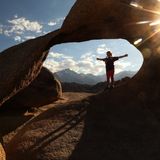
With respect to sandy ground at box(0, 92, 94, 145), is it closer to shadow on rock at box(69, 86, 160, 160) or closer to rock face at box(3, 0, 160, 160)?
rock face at box(3, 0, 160, 160)

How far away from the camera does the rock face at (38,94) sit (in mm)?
24281

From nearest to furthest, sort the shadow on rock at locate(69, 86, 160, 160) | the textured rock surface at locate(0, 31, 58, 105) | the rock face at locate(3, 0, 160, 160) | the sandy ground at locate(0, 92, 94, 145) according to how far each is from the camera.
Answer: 1. the shadow on rock at locate(69, 86, 160, 160)
2. the rock face at locate(3, 0, 160, 160)
3. the textured rock surface at locate(0, 31, 58, 105)
4. the sandy ground at locate(0, 92, 94, 145)

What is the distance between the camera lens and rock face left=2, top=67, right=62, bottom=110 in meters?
24.3

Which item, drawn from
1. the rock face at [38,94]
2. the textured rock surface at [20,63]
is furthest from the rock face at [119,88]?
the rock face at [38,94]

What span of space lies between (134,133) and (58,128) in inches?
137

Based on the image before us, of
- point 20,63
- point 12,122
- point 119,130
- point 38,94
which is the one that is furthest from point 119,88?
point 38,94

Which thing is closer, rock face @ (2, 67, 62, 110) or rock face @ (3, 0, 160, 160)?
rock face @ (3, 0, 160, 160)

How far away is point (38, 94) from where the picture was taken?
25875mm

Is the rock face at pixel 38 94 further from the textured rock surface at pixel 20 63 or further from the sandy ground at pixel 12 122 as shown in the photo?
the textured rock surface at pixel 20 63

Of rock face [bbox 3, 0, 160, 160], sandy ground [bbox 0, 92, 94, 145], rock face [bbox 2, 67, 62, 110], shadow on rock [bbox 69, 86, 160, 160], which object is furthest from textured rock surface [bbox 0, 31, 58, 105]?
rock face [bbox 2, 67, 62, 110]

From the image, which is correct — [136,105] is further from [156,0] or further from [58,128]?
[156,0]

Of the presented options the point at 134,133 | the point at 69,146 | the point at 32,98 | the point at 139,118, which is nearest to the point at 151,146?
the point at 134,133

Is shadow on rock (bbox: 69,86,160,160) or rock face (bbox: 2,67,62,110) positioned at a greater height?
rock face (bbox: 2,67,62,110)

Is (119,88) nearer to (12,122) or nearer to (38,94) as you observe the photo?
(12,122)
